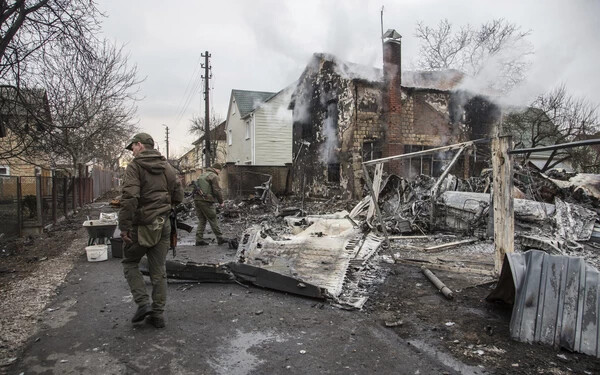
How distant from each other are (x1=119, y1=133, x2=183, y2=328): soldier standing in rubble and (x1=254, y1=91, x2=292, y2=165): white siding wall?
72.7 ft

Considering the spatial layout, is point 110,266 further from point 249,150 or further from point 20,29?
point 249,150

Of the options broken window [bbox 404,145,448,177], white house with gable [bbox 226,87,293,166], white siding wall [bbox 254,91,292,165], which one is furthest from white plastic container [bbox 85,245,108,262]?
white siding wall [bbox 254,91,292,165]

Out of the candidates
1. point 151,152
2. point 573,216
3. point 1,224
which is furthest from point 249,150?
point 151,152

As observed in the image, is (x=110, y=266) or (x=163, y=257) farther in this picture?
(x=110, y=266)

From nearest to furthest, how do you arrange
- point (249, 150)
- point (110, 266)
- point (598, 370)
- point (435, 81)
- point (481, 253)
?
point (598, 370)
point (110, 266)
point (481, 253)
point (435, 81)
point (249, 150)

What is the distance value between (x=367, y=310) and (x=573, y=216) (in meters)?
6.60

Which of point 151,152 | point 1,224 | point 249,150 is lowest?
point 1,224

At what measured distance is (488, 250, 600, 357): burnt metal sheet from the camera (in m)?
3.04

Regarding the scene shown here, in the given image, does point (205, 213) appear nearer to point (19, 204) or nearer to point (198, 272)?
point (198, 272)

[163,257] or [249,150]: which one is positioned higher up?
[249,150]

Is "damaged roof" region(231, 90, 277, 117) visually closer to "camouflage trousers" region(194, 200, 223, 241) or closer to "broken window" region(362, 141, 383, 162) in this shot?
"broken window" region(362, 141, 383, 162)

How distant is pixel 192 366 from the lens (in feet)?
9.56

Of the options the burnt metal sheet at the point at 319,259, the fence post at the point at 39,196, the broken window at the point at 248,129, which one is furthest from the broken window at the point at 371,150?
the broken window at the point at 248,129

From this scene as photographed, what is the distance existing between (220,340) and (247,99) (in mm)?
27316
